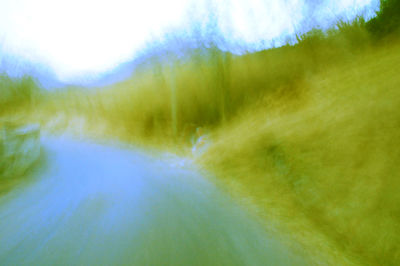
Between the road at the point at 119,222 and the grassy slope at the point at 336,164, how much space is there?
0.04 meters

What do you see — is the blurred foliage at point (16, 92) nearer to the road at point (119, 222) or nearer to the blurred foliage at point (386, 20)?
the road at point (119, 222)

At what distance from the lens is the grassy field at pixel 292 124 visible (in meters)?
0.23

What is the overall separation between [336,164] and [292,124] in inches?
3.0

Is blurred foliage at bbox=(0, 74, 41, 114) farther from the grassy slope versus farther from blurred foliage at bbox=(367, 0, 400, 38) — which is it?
blurred foliage at bbox=(367, 0, 400, 38)

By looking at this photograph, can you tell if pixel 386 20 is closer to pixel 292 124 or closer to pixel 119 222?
pixel 292 124

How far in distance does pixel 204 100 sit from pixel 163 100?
8 centimetres

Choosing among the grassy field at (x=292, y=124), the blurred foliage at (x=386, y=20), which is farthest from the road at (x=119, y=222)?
the blurred foliage at (x=386, y=20)

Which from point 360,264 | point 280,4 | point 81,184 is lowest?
point 360,264

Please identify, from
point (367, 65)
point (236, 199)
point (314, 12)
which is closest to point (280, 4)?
point (314, 12)

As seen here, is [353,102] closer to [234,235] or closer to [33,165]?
[234,235]

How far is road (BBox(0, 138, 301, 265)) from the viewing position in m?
0.23

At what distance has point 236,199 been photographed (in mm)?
324

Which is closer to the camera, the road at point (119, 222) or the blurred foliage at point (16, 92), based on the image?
the road at point (119, 222)

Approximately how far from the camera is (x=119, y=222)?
264 mm
